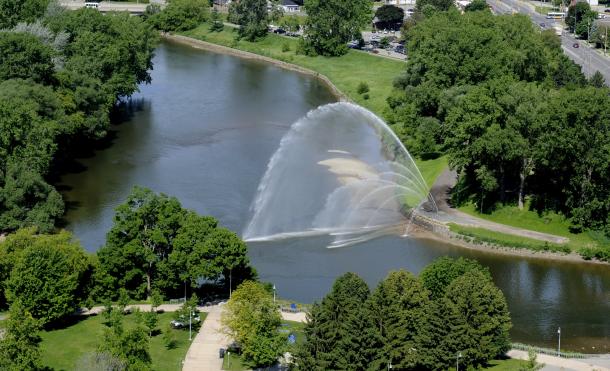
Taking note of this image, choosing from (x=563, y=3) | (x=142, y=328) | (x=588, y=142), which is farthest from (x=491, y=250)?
(x=563, y=3)

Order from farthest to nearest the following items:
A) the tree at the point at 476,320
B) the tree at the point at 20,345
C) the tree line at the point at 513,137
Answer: the tree line at the point at 513,137
the tree at the point at 476,320
the tree at the point at 20,345

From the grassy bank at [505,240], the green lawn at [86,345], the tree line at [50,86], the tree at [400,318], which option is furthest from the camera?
the tree line at [50,86]

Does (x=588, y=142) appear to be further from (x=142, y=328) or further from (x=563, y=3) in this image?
(x=563, y=3)

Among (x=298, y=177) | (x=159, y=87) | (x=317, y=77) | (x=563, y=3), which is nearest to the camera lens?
(x=298, y=177)

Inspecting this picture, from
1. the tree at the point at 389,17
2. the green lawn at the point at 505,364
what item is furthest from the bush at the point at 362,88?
the green lawn at the point at 505,364

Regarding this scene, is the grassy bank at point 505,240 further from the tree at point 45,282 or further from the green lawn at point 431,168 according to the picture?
the tree at point 45,282

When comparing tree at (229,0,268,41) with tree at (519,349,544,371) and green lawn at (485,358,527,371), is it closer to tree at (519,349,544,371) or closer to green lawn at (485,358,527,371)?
green lawn at (485,358,527,371)

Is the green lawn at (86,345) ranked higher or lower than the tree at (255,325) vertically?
lower
